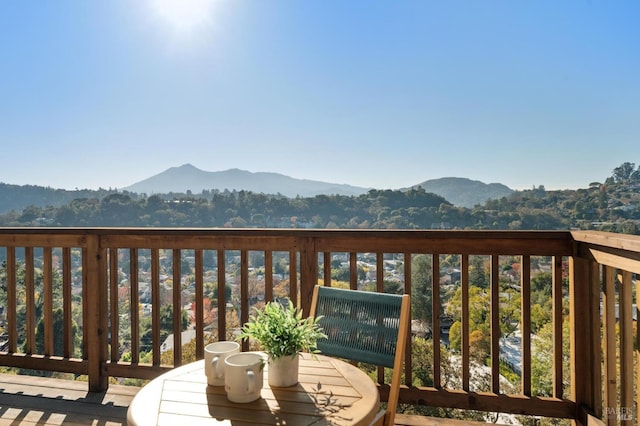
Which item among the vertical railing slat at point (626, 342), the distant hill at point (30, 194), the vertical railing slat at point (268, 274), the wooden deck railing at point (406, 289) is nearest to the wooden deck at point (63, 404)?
the wooden deck railing at point (406, 289)

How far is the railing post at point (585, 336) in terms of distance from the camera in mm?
2154

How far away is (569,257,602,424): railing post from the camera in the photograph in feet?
7.07

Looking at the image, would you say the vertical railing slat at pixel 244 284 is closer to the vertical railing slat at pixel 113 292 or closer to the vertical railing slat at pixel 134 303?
the vertical railing slat at pixel 134 303

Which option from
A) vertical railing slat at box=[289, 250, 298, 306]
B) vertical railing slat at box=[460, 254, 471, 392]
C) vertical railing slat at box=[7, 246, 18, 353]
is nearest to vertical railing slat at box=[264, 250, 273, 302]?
vertical railing slat at box=[289, 250, 298, 306]

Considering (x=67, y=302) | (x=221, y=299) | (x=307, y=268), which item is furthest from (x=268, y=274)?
(x=67, y=302)

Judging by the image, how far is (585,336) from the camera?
2211 millimetres

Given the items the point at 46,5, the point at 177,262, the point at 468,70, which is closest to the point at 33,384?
the point at 177,262

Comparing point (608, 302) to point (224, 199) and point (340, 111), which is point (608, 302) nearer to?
point (224, 199)

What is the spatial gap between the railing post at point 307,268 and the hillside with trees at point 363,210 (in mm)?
2704

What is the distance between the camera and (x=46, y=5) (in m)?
6.05

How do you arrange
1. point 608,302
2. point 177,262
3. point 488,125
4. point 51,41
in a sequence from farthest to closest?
point 488,125 < point 51,41 < point 177,262 < point 608,302

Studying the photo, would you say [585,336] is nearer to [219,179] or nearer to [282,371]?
[282,371]

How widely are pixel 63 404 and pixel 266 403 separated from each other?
7.70 ft

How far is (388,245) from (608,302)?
123cm
